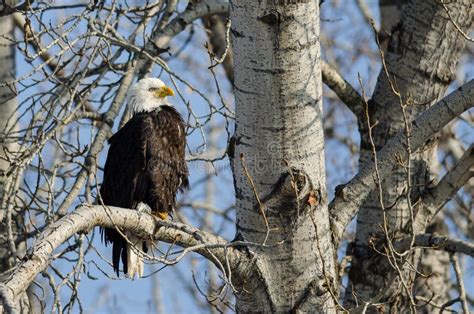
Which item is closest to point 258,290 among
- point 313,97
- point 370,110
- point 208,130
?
point 313,97

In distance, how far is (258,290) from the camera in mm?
3488

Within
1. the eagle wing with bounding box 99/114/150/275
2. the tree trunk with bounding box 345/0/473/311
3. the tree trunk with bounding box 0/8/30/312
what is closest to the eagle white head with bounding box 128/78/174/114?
the eagle wing with bounding box 99/114/150/275

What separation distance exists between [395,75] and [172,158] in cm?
128

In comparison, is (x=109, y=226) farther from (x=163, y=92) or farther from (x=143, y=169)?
(x=163, y=92)

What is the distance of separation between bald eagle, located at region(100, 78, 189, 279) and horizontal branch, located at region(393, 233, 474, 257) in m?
1.35

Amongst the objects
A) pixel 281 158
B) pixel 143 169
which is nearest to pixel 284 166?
pixel 281 158

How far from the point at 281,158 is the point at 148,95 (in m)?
2.43

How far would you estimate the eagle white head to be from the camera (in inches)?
220

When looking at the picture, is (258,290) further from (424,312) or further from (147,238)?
(424,312)

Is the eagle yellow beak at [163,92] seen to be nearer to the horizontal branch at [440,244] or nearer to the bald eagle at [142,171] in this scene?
the bald eagle at [142,171]

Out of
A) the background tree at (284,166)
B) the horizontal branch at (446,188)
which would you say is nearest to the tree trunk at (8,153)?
the background tree at (284,166)

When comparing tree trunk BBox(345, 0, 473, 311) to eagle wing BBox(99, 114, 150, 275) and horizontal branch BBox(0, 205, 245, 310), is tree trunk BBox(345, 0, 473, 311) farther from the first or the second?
horizontal branch BBox(0, 205, 245, 310)

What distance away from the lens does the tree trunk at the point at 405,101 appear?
15.5 ft

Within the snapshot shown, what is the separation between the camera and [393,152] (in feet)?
12.4
